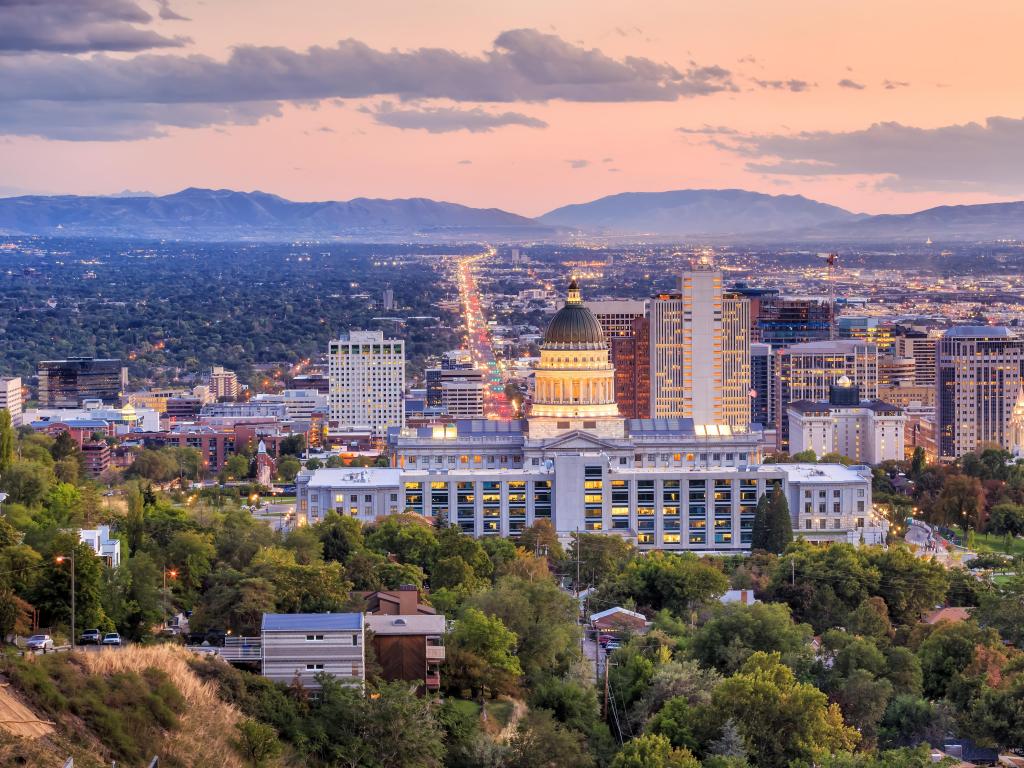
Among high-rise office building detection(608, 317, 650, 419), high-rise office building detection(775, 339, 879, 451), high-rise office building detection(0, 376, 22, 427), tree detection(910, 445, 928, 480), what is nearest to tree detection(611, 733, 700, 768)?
tree detection(910, 445, 928, 480)

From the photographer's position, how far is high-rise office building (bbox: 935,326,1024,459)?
168m

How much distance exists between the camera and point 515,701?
60156 mm

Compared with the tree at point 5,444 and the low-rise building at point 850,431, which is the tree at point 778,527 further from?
the low-rise building at point 850,431

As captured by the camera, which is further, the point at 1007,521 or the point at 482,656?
the point at 1007,521

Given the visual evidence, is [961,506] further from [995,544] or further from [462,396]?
[462,396]

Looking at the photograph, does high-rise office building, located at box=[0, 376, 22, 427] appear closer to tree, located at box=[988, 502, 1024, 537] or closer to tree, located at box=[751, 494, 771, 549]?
tree, located at box=[751, 494, 771, 549]

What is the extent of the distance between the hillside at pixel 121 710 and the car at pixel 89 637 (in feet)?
12.2

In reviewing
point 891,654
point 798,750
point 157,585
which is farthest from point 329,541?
point 798,750

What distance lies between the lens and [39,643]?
2181 inches

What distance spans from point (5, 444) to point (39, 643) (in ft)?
104

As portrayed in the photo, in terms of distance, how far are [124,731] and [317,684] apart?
21.0ft

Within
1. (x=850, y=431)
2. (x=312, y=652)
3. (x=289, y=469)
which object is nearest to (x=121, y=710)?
(x=312, y=652)

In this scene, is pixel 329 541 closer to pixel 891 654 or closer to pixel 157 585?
pixel 157 585

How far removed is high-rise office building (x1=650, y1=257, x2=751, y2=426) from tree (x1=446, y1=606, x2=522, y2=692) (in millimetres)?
97949
